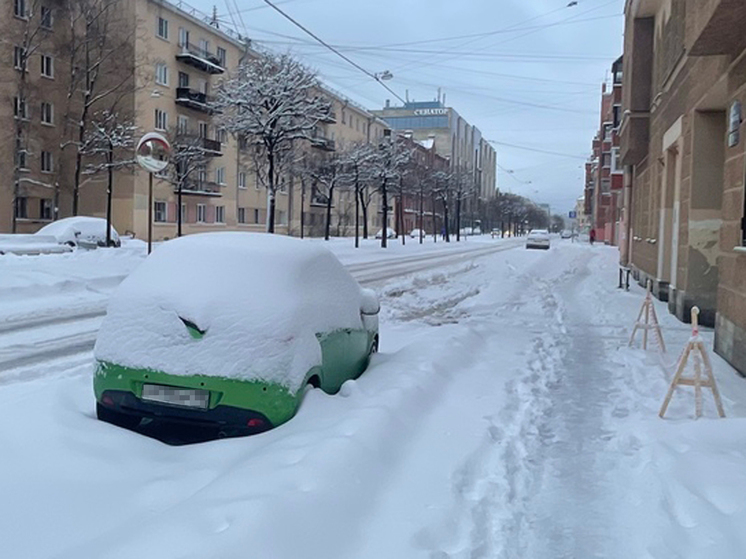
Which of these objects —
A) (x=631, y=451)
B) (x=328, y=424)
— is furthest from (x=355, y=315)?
(x=631, y=451)

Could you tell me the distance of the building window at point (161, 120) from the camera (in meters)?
41.8

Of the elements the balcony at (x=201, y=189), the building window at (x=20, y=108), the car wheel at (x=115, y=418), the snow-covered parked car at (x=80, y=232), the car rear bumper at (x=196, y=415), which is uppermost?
the building window at (x=20, y=108)

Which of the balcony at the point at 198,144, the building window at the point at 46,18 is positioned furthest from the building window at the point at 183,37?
the building window at the point at 46,18

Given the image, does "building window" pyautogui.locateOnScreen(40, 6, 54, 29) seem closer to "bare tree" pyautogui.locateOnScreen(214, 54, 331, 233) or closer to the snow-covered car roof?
the snow-covered car roof

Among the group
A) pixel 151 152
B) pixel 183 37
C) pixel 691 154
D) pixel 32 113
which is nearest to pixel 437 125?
pixel 183 37

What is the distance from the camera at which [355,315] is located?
6246 millimetres

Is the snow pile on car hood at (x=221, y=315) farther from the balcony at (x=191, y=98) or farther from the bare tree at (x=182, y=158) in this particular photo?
the balcony at (x=191, y=98)

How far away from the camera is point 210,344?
459cm

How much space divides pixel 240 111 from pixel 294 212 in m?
32.5

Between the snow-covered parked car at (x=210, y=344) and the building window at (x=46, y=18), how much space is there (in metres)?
36.3

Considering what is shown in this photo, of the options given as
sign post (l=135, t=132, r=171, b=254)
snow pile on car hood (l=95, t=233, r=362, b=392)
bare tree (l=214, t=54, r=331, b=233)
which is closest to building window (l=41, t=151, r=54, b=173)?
bare tree (l=214, t=54, r=331, b=233)

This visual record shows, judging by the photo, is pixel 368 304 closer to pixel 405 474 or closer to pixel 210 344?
pixel 210 344

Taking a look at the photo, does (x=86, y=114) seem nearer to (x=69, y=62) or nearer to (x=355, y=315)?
(x=69, y=62)

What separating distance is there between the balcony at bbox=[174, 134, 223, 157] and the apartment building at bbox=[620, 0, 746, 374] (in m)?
23.0
